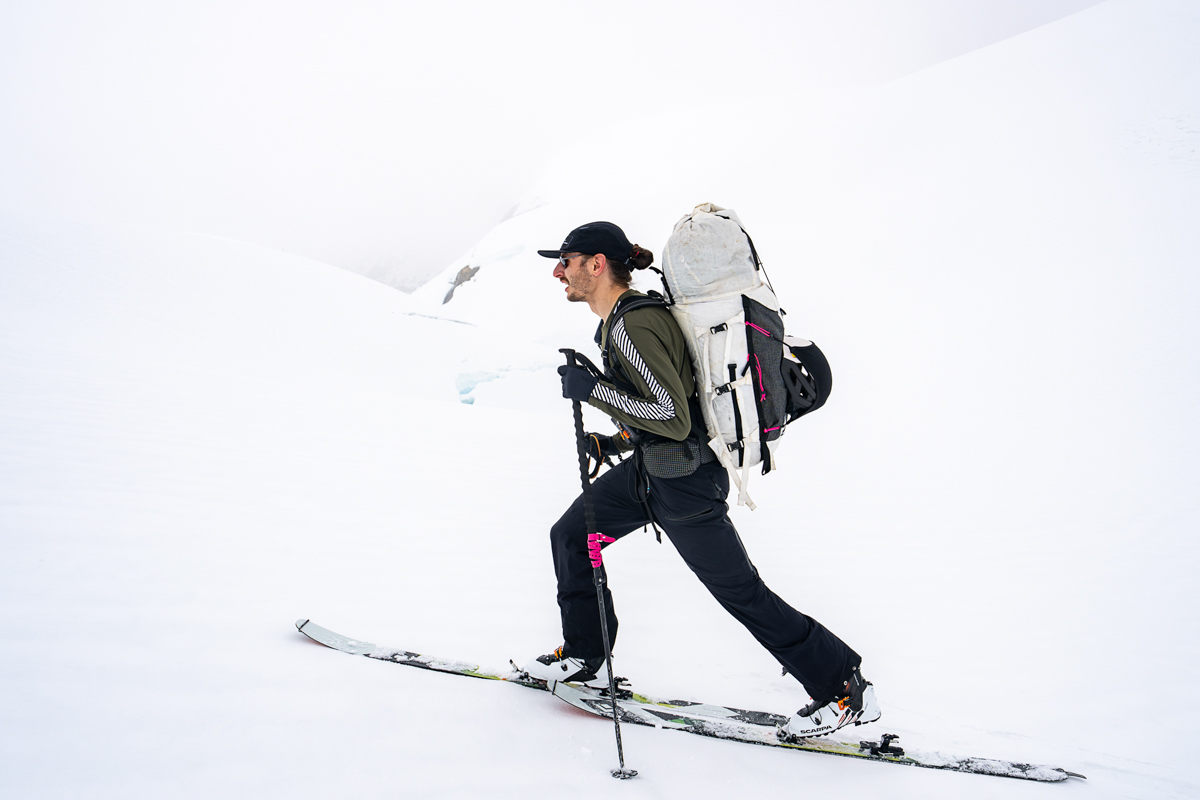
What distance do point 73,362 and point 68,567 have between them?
5962 mm

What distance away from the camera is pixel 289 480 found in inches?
197

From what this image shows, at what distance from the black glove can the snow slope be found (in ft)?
4.38

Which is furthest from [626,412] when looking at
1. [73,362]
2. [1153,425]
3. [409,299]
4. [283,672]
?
[409,299]

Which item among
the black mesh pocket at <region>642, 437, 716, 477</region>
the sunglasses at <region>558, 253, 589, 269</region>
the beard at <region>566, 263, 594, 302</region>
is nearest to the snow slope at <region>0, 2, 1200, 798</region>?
the black mesh pocket at <region>642, 437, 716, 477</region>

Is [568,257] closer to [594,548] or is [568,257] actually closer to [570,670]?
[594,548]

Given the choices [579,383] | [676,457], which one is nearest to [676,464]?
[676,457]

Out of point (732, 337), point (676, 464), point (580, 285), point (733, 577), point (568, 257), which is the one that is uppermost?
point (568, 257)

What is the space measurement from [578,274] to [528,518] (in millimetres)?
3374

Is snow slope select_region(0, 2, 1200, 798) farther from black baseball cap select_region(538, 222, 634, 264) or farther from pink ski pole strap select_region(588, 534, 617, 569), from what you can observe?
black baseball cap select_region(538, 222, 634, 264)

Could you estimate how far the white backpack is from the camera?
83.8 inches

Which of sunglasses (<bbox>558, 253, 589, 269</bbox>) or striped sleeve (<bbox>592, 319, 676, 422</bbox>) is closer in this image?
striped sleeve (<bbox>592, 319, 676, 422</bbox>)

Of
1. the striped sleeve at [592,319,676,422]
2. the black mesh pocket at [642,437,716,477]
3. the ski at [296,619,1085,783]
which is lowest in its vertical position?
the ski at [296,619,1085,783]

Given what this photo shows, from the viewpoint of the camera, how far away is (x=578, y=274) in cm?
235

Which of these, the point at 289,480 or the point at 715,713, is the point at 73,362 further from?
the point at 715,713
